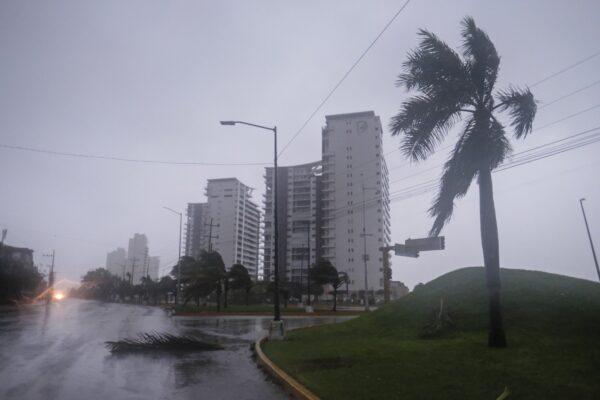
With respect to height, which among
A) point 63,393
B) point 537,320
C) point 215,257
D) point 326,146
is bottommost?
point 63,393

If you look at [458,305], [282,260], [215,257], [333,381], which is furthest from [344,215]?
[333,381]

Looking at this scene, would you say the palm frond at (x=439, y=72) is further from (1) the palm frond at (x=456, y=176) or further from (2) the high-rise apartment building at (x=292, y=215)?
(2) the high-rise apartment building at (x=292, y=215)

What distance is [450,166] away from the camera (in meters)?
12.4

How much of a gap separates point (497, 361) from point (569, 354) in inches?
69.2

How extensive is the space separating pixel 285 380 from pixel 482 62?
34.6 feet

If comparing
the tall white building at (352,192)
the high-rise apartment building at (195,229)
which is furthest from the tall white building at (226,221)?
the tall white building at (352,192)

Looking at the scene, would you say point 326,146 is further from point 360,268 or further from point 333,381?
point 333,381

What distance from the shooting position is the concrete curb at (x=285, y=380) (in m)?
8.36

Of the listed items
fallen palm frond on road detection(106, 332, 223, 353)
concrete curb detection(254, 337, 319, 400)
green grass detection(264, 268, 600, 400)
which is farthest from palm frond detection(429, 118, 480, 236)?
fallen palm frond on road detection(106, 332, 223, 353)

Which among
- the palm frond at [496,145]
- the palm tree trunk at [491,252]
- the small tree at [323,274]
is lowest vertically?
the palm tree trunk at [491,252]

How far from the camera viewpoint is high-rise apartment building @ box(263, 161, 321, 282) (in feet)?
449

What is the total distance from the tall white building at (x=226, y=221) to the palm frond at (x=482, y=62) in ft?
530

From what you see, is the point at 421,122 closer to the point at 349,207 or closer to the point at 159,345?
the point at 159,345

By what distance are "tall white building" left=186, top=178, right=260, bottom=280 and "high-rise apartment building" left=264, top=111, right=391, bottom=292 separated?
1531 inches
